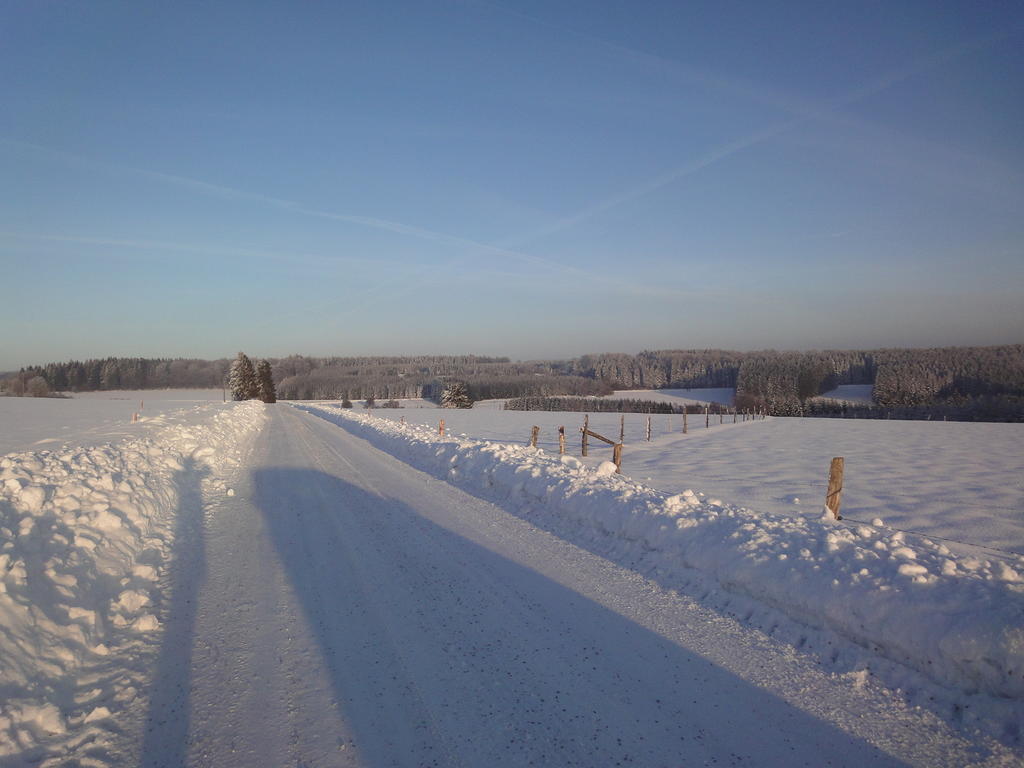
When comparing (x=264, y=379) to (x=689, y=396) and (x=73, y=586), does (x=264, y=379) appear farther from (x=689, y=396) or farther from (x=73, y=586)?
(x=73, y=586)

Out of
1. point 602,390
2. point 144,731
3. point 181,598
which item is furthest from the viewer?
point 602,390

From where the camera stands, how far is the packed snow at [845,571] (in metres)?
4.04

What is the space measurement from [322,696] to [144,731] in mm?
1045

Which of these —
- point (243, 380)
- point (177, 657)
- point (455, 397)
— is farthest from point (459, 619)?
point (243, 380)

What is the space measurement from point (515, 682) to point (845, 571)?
12.1ft

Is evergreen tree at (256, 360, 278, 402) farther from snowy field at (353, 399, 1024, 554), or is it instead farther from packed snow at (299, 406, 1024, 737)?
packed snow at (299, 406, 1024, 737)

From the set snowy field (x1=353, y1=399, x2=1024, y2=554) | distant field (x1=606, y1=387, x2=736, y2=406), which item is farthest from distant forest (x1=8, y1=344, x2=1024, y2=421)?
snowy field (x1=353, y1=399, x2=1024, y2=554)

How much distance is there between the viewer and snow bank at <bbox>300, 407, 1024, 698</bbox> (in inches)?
161

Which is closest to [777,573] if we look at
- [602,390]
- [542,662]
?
[542,662]

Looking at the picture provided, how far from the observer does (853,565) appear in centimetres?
546

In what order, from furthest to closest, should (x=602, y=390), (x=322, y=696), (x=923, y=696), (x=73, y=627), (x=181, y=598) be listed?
(x=602, y=390), (x=181, y=598), (x=73, y=627), (x=923, y=696), (x=322, y=696)

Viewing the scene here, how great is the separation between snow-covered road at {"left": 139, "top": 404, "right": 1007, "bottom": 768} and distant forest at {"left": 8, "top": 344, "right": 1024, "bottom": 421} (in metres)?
71.6

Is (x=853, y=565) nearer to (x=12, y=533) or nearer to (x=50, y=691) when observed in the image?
(x=50, y=691)

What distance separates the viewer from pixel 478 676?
3.90 m
